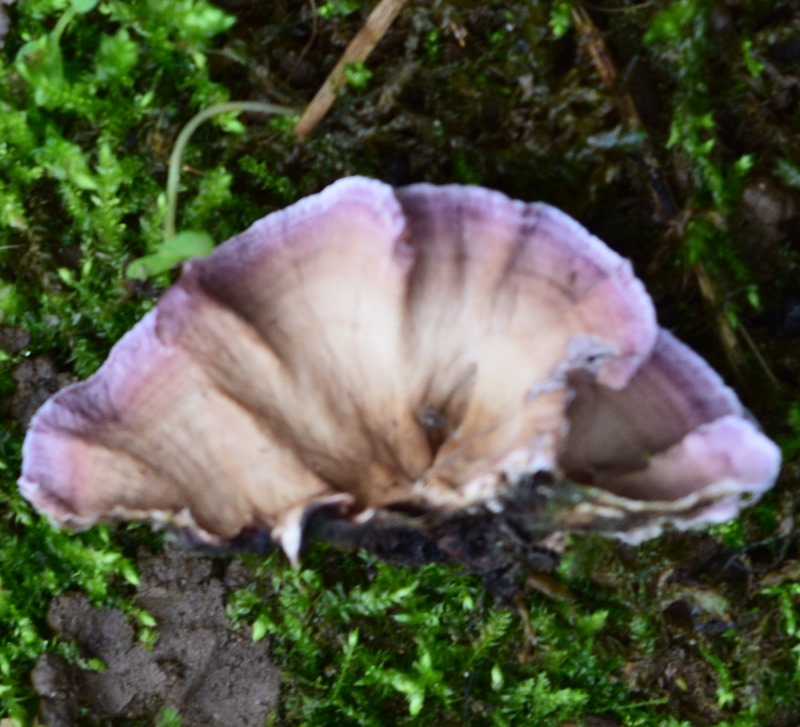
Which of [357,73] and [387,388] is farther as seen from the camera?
[357,73]

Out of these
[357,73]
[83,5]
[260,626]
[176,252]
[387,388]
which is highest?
[83,5]

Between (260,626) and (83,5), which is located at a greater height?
(83,5)

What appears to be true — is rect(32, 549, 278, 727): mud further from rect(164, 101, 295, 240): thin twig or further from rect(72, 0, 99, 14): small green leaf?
rect(72, 0, 99, 14): small green leaf

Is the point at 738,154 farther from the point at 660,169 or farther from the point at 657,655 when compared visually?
the point at 657,655

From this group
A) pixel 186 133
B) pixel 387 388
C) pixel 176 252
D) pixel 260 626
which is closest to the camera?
pixel 387 388

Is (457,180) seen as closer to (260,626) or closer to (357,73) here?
(357,73)

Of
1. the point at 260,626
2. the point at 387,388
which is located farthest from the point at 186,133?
the point at 260,626
